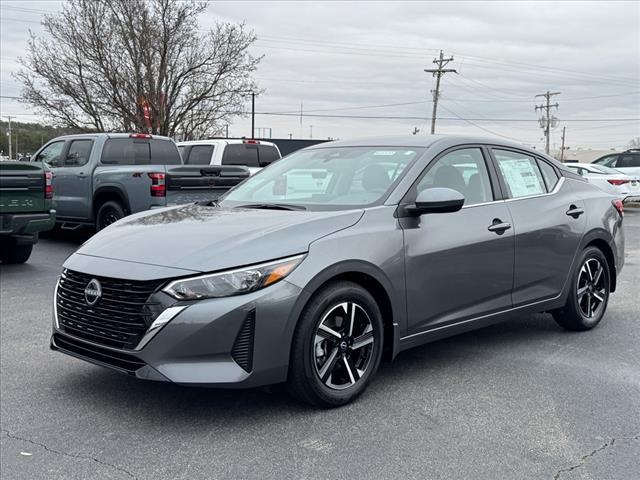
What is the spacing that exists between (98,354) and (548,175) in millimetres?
3918

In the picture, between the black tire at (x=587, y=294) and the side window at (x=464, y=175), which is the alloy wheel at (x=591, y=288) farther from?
the side window at (x=464, y=175)

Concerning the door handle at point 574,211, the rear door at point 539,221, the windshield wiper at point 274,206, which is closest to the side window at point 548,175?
the rear door at point 539,221

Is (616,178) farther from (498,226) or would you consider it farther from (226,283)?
(226,283)

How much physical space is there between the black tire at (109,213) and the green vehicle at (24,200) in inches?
65.9

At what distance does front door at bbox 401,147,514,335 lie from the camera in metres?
4.46

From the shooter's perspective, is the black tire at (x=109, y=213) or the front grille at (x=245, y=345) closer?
the front grille at (x=245, y=345)

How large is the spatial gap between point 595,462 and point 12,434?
3.05 meters

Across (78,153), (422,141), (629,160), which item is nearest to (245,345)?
(422,141)

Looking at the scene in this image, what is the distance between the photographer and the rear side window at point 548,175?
5.80 m

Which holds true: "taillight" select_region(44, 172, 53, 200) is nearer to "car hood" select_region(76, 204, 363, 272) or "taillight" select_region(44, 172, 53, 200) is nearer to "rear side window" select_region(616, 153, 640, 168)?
"car hood" select_region(76, 204, 363, 272)

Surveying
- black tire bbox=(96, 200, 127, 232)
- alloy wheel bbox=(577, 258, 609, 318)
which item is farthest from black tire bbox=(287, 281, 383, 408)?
black tire bbox=(96, 200, 127, 232)

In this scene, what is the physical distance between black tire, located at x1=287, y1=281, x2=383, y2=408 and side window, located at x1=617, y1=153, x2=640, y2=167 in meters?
20.9

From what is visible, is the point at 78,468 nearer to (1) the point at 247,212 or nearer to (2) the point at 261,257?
(2) the point at 261,257

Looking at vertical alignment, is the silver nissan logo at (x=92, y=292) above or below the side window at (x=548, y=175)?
below
